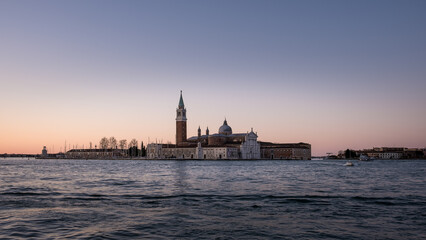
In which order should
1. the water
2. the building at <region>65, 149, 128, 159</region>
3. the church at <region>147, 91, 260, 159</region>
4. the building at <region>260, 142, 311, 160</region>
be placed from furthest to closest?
the building at <region>65, 149, 128, 159</region> → the building at <region>260, 142, 311, 160</region> → the church at <region>147, 91, 260, 159</region> → the water

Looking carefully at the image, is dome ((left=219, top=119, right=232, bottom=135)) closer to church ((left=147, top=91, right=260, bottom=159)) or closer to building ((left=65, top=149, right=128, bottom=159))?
church ((left=147, top=91, right=260, bottom=159))

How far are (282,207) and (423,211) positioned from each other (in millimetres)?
4832

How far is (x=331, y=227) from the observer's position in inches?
473

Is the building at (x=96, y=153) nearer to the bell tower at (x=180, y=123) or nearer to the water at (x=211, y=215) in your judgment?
the bell tower at (x=180, y=123)

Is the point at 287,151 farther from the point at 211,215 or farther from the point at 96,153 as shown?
the point at 211,215

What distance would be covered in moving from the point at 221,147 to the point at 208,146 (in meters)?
4.61

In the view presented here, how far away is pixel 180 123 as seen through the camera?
135 m

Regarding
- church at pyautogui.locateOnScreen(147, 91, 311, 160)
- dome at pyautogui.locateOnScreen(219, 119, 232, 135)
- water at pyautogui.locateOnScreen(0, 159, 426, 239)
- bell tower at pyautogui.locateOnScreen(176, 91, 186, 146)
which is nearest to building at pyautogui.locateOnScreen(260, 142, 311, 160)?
church at pyautogui.locateOnScreen(147, 91, 311, 160)

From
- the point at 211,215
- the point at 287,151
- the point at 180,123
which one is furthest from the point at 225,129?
the point at 211,215

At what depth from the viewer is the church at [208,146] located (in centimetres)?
12875

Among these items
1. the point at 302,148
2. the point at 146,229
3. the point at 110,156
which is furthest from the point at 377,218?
the point at 110,156

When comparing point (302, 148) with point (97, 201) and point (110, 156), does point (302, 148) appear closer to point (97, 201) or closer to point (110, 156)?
point (110, 156)

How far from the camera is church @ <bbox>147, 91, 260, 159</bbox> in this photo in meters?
129

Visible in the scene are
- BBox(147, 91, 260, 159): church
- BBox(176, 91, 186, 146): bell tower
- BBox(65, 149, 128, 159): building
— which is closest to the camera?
BBox(147, 91, 260, 159): church
